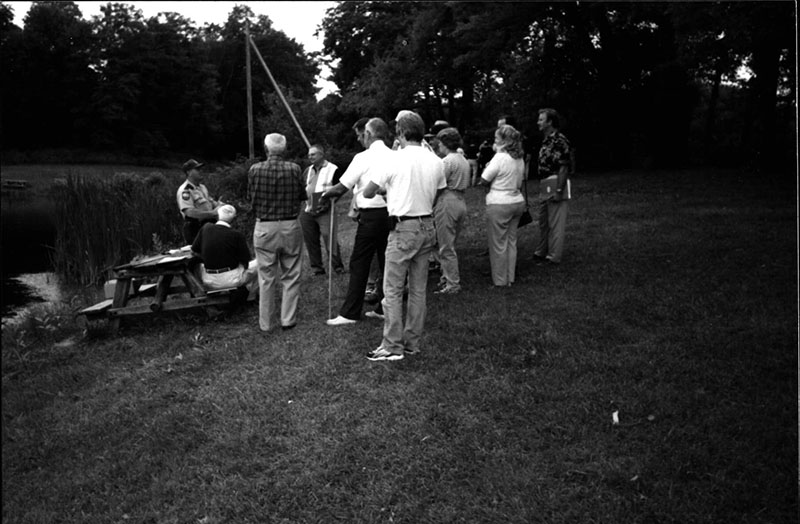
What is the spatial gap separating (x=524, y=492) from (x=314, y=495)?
3.87ft

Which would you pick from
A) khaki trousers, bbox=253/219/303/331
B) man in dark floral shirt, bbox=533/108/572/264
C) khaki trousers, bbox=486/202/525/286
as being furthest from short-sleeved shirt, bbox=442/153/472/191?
khaki trousers, bbox=253/219/303/331

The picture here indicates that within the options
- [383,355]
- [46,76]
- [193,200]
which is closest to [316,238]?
[193,200]

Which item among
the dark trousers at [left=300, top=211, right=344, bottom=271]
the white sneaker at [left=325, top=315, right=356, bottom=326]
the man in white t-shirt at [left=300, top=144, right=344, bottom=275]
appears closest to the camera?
the white sneaker at [left=325, top=315, right=356, bottom=326]

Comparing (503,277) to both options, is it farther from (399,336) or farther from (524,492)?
(524,492)

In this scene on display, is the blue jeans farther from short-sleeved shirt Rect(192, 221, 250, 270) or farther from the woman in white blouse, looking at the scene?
short-sleeved shirt Rect(192, 221, 250, 270)

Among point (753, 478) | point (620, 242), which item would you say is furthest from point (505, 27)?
point (753, 478)

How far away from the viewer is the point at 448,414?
187 inches

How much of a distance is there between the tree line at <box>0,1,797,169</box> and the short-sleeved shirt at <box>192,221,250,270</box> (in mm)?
1875

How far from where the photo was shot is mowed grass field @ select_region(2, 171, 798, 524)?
3.83 meters

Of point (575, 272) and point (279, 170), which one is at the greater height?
point (279, 170)

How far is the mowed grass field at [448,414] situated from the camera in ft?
12.6

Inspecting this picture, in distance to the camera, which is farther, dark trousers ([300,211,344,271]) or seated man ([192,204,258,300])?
dark trousers ([300,211,344,271])

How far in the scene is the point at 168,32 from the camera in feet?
22.5

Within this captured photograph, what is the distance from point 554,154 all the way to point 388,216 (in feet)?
10.6
